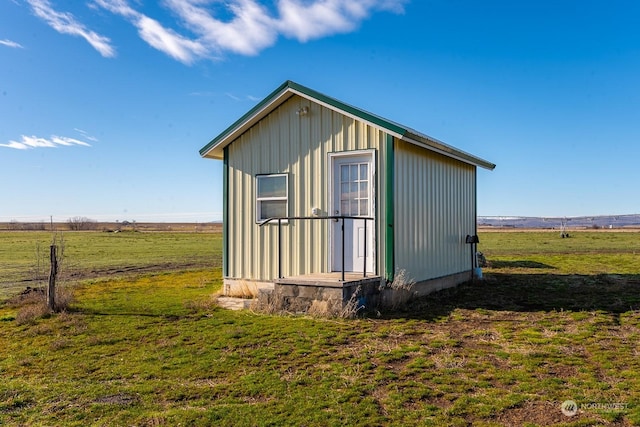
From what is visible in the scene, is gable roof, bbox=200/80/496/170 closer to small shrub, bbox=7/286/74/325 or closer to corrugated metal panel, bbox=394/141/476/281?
corrugated metal panel, bbox=394/141/476/281

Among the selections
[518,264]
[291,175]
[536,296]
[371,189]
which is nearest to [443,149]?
[371,189]

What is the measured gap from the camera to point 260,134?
10.5m

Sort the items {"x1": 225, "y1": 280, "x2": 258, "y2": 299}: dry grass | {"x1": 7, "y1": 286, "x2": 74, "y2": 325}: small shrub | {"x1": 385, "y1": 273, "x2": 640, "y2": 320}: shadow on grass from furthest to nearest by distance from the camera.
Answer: {"x1": 225, "y1": 280, "x2": 258, "y2": 299}: dry grass → {"x1": 385, "y1": 273, "x2": 640, "y2": 320}: shadow on grass → {"x1": 7, "y1": 286, "x2": 74, "y2": 325}: small shrub

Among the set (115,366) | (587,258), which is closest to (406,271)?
(115,366)

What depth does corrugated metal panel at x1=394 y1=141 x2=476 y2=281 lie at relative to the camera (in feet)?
30.6

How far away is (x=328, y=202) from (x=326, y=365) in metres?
4.52

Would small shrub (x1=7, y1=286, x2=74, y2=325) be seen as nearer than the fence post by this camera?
Yes

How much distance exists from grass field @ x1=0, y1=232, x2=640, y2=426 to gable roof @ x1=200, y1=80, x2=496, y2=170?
3145mm

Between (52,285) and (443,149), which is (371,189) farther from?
(52,285)

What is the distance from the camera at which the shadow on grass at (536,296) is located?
8812mm

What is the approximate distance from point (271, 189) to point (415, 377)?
19.9 feet

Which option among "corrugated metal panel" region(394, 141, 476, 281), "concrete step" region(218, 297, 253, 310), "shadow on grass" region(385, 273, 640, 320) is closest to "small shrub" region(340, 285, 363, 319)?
"shadow on grass" region(385, 273, 640, 320)

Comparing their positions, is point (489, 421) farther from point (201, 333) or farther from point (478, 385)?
point (201, 333)

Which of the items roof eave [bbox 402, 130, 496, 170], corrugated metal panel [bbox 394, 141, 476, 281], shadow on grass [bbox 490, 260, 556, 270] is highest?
roof eave [bbox 402, 130, 496, 170]
